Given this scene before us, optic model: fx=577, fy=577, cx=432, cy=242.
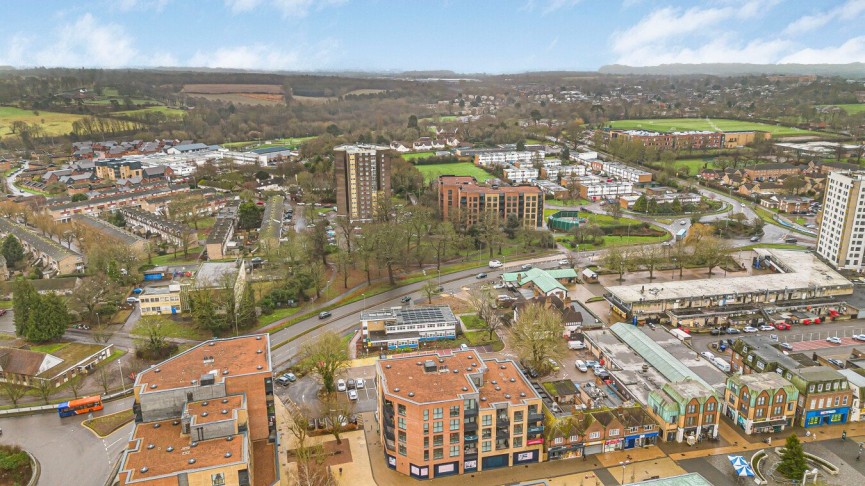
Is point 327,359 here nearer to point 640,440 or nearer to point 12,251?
point 640,440

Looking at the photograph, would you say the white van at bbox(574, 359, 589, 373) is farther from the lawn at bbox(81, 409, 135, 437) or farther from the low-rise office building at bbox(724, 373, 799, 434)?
the lawn at bbox(81, 409, 135, 437)

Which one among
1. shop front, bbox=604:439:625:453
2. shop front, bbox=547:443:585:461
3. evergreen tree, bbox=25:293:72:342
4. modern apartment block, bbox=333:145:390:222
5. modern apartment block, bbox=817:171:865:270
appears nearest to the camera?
shop front, bbox=547:443:585:461

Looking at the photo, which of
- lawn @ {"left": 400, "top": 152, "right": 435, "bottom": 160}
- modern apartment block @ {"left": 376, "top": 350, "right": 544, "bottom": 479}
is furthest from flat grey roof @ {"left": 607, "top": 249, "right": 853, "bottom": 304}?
lawn @ {"left": 400, "top": 152, "right": 435, "bottom": 160}

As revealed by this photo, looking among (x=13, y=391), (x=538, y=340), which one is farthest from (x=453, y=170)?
(x=13, y=391)

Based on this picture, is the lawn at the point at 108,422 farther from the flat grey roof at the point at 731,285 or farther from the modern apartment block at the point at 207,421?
the flat grey roof at the point at 731,285

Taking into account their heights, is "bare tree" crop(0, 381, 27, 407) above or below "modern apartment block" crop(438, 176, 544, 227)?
below

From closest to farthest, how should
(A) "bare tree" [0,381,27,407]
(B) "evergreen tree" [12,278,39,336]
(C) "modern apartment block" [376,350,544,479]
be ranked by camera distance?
(C) "modern apartment block" [376,350,544,479] < (A) "bare tree" [0,381,27,407] < (B) "evergreen tree" [12,278,39,336]

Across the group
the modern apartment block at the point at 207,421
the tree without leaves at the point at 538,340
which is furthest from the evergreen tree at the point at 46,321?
the tree without leaves at the point at 538,340

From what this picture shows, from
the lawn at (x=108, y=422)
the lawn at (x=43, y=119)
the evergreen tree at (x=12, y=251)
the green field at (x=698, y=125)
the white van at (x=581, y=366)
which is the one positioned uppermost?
the lawn at (x=43, y=119)
